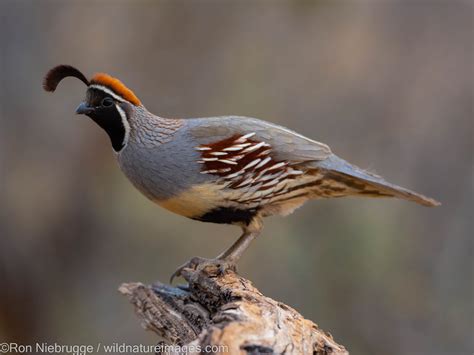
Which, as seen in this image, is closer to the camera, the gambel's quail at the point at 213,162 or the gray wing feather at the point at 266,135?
the gambel's quail at the point at 213,162

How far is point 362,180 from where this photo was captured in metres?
4.33

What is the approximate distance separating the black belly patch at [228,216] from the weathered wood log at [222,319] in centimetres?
28

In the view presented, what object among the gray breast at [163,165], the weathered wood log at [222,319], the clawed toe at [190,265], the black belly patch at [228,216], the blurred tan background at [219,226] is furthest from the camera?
the blurred tan background at [219,226]

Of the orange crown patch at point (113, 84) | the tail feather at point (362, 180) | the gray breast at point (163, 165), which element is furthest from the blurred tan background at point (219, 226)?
the gray breast at point (163, 165)

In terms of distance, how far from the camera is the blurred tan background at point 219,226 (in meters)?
7.28

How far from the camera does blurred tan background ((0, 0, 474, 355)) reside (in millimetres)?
7277

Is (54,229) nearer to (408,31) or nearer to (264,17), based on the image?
(264,17)

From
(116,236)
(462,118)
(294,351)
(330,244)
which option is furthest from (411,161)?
(294,351)

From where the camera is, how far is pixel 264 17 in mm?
8352

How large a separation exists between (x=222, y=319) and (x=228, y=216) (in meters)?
1.19

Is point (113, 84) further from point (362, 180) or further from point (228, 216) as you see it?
point (362, 180)

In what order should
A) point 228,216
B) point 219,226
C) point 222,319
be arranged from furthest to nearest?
point 219,226 < point 228,216 < point 222,319

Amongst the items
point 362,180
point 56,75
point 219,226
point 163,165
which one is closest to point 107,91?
point 56,75

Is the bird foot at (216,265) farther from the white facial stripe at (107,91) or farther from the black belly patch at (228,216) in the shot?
the white facial stripe at (107,91)
